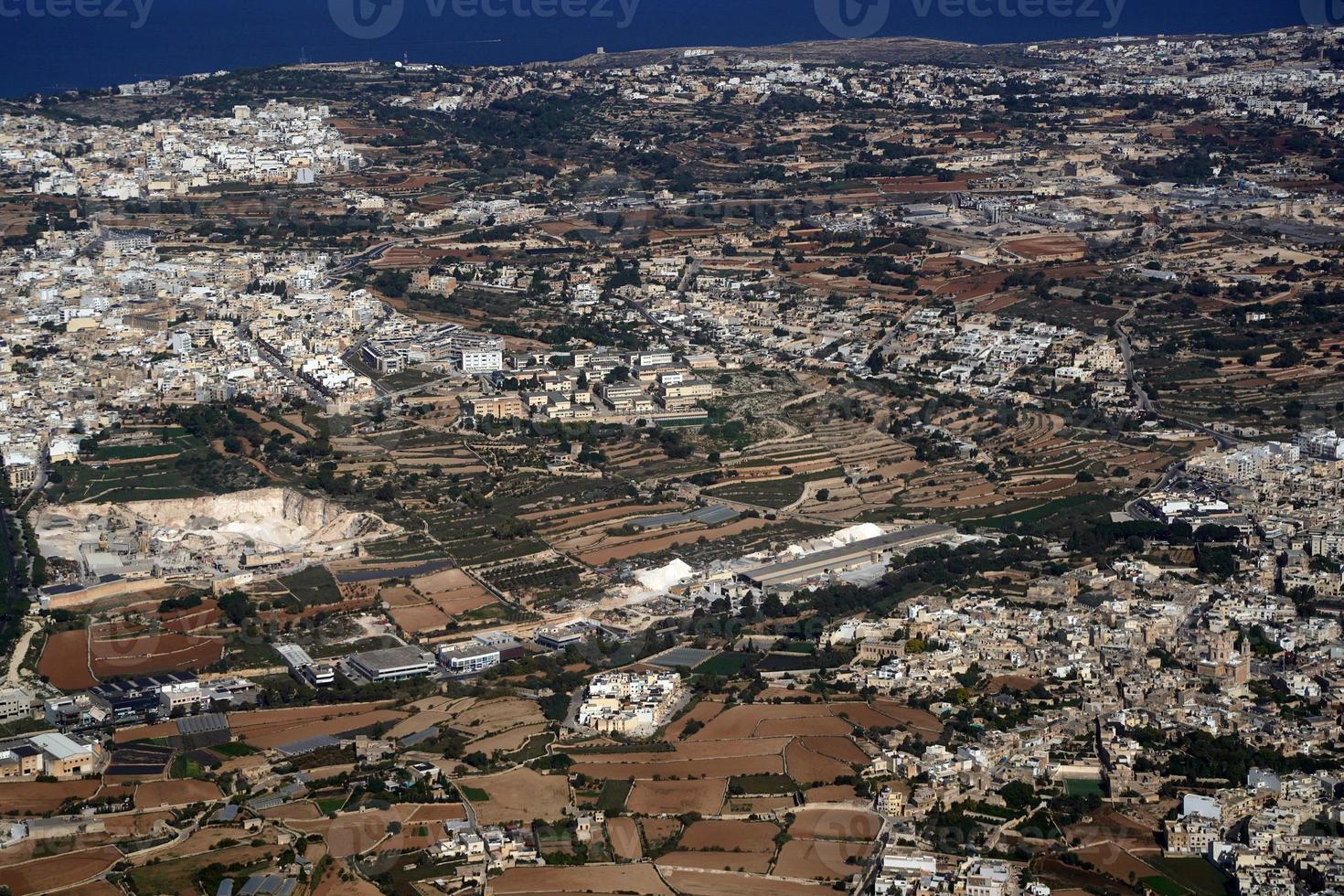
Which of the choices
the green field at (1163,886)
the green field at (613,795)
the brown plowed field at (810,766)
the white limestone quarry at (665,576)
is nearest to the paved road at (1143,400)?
the white limestone quarry at (665,576)

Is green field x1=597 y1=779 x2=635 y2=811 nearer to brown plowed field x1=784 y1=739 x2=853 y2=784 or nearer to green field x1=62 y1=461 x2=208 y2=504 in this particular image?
brown plowed field x1=784 y1=739 x2=853 y2=784

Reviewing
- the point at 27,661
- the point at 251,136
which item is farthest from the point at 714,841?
the point at 251,136

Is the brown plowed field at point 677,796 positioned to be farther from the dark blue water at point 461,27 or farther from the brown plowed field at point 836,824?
the dark blue water at point 461,27

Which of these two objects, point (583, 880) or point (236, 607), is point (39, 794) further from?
point (236, 607)

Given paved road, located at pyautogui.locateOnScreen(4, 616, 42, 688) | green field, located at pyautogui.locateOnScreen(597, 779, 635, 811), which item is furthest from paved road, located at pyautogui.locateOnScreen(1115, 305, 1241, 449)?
paved road, located at pyautogui.locateOnScreen(4, 616, 42, 688)

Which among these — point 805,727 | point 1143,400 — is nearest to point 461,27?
point 1143,400
